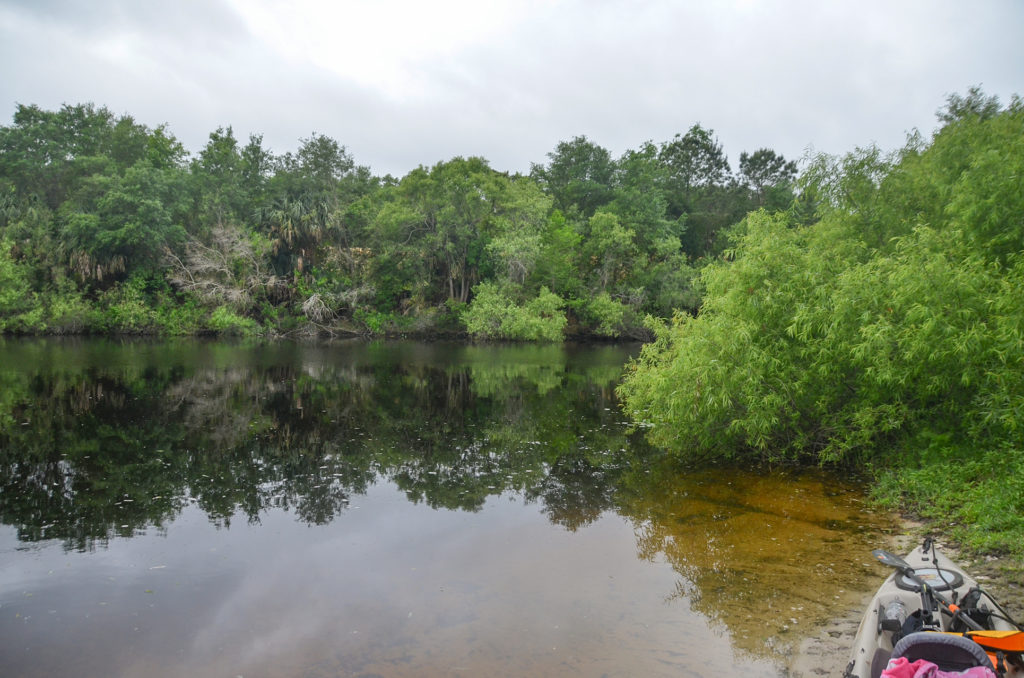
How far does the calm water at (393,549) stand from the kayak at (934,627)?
1.06 metres

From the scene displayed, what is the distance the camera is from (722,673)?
533 cm

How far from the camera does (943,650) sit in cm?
407

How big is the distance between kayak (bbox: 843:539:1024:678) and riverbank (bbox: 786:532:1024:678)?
1.89ft

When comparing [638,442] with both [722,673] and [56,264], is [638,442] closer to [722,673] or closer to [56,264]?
[722,673]

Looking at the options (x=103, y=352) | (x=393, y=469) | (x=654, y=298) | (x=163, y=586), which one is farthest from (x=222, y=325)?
(x=163, y=586)

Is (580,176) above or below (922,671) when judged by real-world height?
above

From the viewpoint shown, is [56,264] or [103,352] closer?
[103,352]

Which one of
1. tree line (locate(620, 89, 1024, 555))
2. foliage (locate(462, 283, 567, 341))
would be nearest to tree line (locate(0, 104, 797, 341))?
foliage (locate(462, 283, 567, 341))

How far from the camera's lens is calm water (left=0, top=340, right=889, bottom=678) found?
5730mm

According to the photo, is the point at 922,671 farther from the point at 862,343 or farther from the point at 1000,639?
the point at 862,343

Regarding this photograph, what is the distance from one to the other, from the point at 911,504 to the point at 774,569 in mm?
3177

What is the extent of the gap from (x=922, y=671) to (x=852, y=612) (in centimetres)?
250

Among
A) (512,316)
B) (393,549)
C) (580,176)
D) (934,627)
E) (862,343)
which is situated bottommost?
(393,549)

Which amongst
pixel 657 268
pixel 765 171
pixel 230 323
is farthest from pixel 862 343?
pixel 765 171
